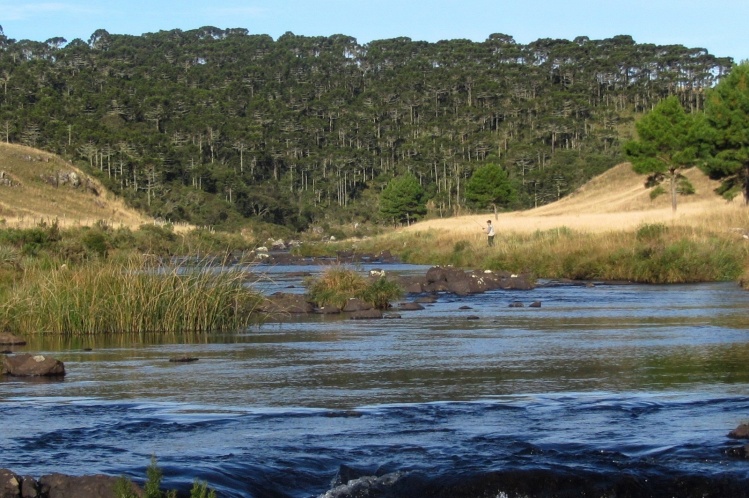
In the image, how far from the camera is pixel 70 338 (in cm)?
1981

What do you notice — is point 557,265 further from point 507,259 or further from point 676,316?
point 676,316

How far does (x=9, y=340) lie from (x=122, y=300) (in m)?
2.51

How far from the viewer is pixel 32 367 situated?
585 inches

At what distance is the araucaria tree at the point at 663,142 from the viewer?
231 feet

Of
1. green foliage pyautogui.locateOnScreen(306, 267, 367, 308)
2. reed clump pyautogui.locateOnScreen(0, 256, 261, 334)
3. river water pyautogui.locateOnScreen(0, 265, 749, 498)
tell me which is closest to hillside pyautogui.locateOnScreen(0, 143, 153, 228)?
green foliage pyautogui.locateOnScreen(306, 267, 367, 308)

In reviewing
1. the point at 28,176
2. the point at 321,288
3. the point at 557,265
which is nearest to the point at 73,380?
the point at 321,288

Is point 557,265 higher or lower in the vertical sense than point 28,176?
lower

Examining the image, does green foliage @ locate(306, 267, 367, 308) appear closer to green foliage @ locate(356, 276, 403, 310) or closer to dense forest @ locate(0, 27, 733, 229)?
green foliage @ locate(356, 276, 403, 310)

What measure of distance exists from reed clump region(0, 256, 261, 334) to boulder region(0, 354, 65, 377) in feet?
15.6

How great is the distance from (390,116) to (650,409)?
165 metres

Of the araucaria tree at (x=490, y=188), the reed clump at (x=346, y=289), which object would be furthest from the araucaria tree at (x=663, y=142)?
the reed clump at (x=346, y=289)

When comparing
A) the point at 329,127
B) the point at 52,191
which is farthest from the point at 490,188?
the point at 329,127

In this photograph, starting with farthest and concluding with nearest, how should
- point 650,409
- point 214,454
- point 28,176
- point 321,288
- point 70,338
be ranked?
point 28,176
point 321,288
point 70,338
point 650,409
point 214,454

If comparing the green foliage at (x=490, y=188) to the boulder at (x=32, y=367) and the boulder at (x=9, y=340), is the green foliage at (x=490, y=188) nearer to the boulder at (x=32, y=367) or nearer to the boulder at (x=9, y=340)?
the boulder at (x=9, y=340)
